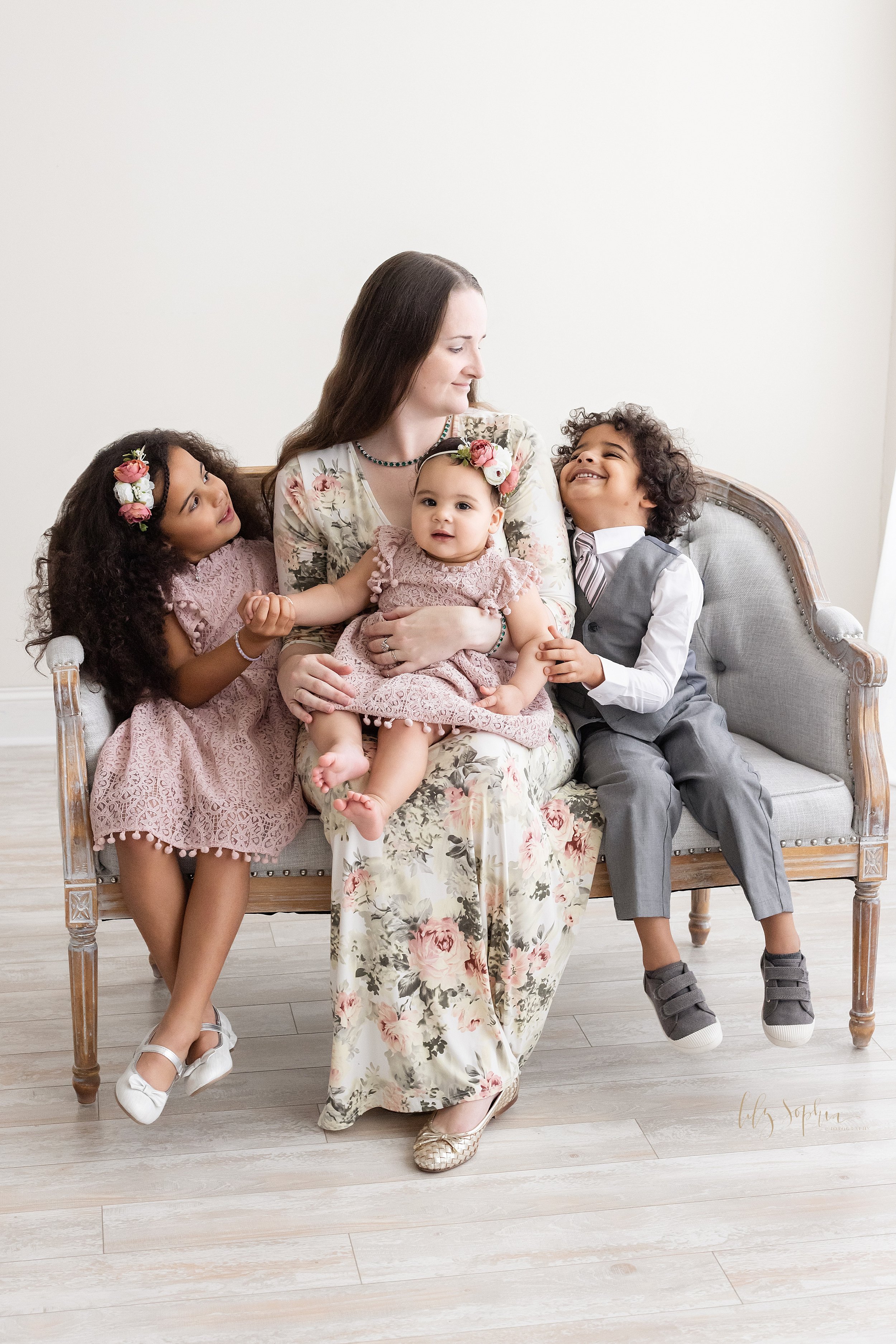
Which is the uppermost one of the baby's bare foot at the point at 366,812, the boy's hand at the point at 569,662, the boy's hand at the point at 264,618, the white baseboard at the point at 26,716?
the boy's hand at the point at 264,618

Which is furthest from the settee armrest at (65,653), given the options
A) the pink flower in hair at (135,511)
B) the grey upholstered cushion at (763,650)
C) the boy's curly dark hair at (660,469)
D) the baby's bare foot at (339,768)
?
the grey upholstered cushion at (763,650)

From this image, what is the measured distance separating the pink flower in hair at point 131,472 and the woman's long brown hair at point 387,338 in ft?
1.06

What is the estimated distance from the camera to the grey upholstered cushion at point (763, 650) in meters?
2.11

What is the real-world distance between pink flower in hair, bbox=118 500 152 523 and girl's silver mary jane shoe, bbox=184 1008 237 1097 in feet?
2.58

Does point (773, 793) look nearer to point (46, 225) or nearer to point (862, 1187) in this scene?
point (862, 1187)

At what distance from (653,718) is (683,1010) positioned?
1.52 feet

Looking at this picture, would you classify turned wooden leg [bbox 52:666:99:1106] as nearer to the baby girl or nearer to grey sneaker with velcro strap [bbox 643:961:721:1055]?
the baby girl

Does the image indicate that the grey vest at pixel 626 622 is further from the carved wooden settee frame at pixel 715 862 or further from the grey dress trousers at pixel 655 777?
the carved wooden settee frame at pixel 715 862

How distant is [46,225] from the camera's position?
365cm

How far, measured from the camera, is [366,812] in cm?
169

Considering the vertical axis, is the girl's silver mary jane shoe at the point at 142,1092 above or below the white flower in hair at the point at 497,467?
below

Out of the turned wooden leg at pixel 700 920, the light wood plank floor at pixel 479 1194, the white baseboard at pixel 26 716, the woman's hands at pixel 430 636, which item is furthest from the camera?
the white baseboard at pixel 26 716

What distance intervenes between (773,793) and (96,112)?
2.86m

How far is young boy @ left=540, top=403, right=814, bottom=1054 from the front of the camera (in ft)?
6.20
